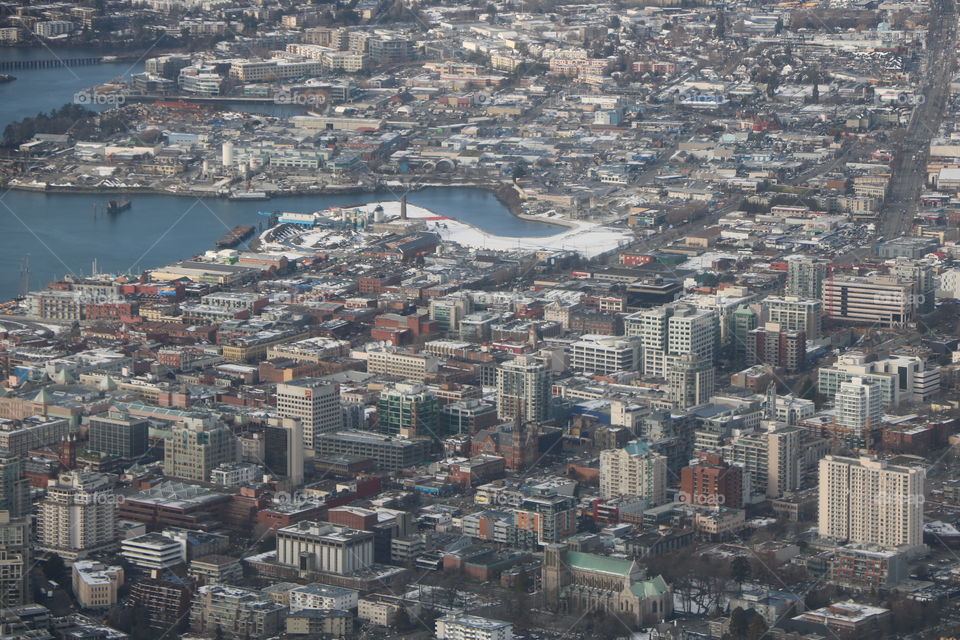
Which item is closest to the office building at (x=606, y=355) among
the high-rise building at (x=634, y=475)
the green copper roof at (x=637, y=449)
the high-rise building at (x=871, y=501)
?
the green copper roof at (x=637, y=449)

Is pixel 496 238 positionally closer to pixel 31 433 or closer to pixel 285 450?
pixel 31 433

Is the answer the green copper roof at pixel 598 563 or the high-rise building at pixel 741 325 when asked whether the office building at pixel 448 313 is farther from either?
the green copper roof at pixel 598 563

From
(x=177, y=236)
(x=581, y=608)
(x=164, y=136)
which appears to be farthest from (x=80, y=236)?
(x=581, y=608)

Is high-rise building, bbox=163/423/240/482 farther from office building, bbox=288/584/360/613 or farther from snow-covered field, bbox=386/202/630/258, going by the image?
snow-covered field, bbox=386/202/630/258

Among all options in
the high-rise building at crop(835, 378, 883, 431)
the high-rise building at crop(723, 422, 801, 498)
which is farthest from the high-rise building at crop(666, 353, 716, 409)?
the high-rise building at crop(723, 422, 801, 498)

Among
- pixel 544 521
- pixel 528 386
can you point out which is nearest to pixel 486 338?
pixel 528 386
